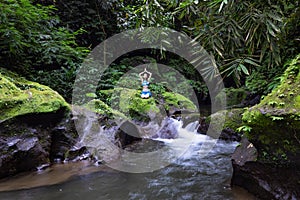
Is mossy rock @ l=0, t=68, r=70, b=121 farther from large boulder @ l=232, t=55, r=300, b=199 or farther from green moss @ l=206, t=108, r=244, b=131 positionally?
green moss @ l=206, t=108, r=244, b=131

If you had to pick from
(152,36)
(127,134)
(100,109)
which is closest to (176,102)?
(127,134)

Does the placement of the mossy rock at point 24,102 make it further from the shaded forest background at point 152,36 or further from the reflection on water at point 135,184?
the shaded forest background at point 152,36

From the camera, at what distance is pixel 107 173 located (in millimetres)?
3748

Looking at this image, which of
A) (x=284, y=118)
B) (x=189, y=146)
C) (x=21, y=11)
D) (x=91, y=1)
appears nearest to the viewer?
(x=284, y=118)

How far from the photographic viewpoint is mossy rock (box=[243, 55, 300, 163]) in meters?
2.27

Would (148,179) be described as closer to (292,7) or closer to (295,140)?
(295,140)

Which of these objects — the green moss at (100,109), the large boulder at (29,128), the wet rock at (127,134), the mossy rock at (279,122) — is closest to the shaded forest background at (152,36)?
the mossy rock at (279,122)

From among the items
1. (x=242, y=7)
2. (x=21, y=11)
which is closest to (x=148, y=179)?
(x=242, y=7)

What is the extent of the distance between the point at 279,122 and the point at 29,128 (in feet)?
12.0

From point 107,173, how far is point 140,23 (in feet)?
7.81

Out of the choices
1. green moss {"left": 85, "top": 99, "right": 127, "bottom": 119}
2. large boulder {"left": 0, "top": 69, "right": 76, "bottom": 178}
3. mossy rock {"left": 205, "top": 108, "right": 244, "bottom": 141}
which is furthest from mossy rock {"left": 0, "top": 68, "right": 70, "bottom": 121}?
mossy rock {"left": 205, "top": 108, "right": 244, "bottom": 141}

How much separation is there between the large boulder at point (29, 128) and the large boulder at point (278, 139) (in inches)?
127

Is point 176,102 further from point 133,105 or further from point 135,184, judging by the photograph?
point 135,184

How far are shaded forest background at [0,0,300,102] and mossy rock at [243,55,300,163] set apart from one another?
1.21 feet
